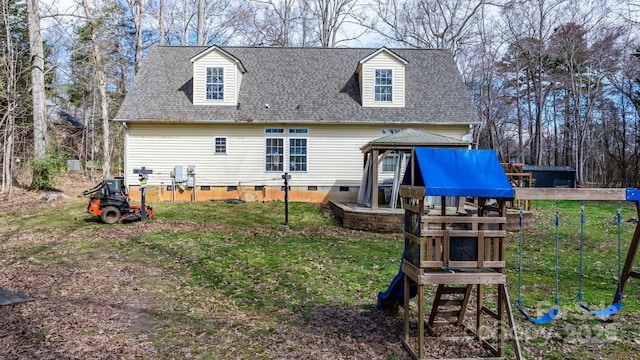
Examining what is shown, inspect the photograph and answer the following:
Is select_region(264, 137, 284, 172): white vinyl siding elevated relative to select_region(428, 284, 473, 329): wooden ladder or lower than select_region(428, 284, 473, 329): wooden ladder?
elevated

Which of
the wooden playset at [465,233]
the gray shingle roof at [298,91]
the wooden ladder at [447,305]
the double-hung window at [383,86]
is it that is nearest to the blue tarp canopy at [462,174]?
the wooden playset at [465,233]

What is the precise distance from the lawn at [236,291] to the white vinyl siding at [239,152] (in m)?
4.49

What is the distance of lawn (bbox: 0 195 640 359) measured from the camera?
178 inches

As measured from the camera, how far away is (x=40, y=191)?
667 inches

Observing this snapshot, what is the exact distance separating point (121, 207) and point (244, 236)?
12.4ft

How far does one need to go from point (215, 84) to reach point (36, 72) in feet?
26.7

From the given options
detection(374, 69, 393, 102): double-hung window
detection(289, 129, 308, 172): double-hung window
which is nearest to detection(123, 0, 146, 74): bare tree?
detection(289, 129, 308, 172): double-hung window

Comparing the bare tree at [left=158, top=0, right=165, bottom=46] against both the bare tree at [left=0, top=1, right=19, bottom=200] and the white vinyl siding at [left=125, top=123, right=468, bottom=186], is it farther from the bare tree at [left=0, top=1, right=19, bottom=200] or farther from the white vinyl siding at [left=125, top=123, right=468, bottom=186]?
the white vinyl siding at [left=125, top=123, right=468, bottom=186]

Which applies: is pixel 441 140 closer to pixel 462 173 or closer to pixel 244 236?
pixel 244 236

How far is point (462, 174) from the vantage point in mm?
4418

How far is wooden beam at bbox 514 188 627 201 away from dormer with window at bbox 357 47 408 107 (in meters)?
12.7

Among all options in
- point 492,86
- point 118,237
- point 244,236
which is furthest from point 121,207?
point 492,86

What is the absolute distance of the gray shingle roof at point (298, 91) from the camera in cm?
1623

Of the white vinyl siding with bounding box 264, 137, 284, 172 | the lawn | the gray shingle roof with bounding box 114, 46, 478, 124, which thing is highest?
the gray shingle roof with bounding box 114, 46, 478, 124
